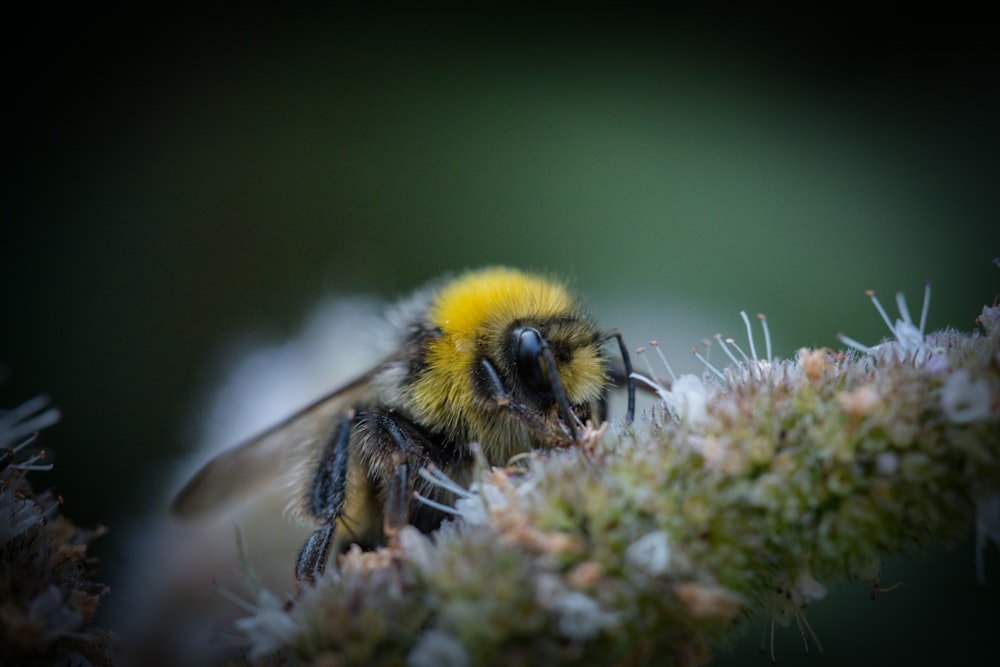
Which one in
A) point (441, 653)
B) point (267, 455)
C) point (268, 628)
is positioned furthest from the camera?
point (267, 455)

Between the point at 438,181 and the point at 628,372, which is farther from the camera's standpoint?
the point at 438,181

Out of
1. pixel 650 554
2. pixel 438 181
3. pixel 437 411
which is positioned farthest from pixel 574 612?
pixel 438 181

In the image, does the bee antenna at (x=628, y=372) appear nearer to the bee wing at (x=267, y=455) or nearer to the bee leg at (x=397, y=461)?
the bee leg at (x=397, y=461)

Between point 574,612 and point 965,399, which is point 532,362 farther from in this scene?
point 965,399

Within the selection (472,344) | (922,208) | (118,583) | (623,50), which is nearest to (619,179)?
(623,50)

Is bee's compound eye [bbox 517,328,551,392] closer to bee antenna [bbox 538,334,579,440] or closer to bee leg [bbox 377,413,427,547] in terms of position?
bee antenna [bbox 538,334,579,440]

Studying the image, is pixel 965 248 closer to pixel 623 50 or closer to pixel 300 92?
pixel 623 50

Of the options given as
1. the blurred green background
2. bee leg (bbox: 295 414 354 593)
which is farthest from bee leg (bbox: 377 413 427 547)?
the blurred green background
